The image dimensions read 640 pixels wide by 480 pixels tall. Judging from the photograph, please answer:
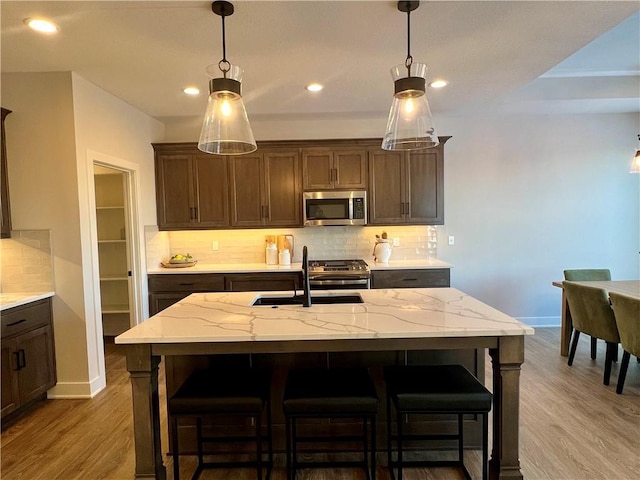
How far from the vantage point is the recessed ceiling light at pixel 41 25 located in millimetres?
2195

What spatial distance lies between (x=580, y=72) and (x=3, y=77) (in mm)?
5370

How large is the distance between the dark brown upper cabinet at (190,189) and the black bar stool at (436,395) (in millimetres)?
2998

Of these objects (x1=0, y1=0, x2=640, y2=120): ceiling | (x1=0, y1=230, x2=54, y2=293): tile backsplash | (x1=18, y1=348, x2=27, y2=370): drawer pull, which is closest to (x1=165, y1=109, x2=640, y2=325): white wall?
(x1=0, y1=0, x2=640, y2=120): ceiling

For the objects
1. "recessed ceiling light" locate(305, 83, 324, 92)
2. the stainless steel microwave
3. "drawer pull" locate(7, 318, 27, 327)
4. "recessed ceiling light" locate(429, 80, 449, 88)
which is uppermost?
"recessed ceiling light" locate(305, 83, 324, 92)

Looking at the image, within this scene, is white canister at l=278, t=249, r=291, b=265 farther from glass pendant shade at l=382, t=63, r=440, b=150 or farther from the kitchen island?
glass pendant shade at l=382, t=63, r=440, b=150

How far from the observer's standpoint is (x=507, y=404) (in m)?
1.87

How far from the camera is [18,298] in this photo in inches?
110

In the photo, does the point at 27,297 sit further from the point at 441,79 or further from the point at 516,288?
the point at 516,288

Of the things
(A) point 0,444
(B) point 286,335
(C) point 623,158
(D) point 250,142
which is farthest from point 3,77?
(C) point 623,158

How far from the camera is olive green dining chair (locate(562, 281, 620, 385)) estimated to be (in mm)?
3086

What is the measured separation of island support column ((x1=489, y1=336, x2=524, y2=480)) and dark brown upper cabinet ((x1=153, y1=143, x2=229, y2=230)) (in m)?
3.32

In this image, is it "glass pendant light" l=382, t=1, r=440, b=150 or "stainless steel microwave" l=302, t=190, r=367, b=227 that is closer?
"glass pendant light" l=382, t=1, r=440, b=150

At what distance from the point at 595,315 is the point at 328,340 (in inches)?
105

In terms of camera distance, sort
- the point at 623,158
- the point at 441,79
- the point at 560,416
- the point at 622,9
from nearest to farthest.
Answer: the point at 622,9 → the point at 560,416 → the point at 441,79 → the point at 623,158
